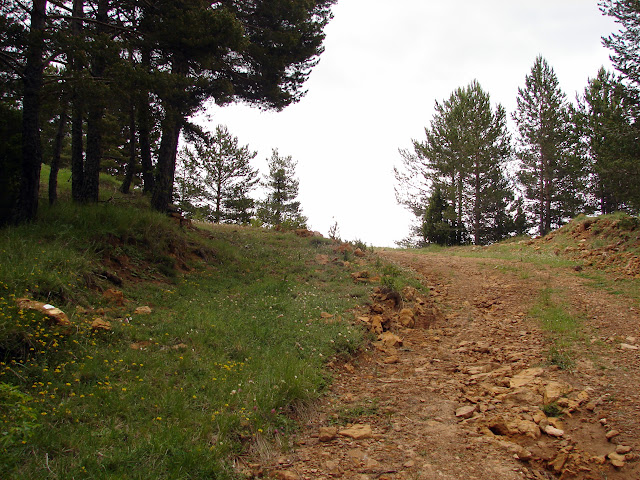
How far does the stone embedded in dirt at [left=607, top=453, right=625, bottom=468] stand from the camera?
10.3 ft

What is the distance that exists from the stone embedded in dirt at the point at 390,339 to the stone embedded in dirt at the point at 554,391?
2403 mm

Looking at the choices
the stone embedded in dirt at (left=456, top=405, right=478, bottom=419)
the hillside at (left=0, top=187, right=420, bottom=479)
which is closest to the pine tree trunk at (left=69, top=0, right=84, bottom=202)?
the hillside at (left=0, top=187, right=420, bottom=479)

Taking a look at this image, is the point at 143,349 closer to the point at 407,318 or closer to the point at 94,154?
the point at 407,318

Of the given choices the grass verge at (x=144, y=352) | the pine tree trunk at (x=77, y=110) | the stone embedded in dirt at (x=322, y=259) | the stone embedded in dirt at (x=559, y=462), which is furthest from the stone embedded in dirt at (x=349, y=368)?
the pine tree trunk at (x=77, y=110)

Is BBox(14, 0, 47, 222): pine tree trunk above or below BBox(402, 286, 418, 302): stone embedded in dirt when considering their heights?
above

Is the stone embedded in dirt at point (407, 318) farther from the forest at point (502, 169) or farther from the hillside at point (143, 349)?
the forest at point (502, 169)

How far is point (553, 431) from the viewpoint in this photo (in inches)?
143

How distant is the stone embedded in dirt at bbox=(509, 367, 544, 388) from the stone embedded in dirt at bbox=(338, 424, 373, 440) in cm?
213

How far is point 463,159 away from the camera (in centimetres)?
2392

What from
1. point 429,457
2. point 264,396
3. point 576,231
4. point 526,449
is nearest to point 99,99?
point 264,396

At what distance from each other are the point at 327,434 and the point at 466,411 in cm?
165

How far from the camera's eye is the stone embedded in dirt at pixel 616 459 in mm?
3125

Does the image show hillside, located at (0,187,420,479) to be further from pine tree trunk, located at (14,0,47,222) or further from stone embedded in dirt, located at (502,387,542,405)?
stone embedded in dirt, located at (502,387,542,405)

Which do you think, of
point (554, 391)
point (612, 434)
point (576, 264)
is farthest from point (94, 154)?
point (576, 264)
